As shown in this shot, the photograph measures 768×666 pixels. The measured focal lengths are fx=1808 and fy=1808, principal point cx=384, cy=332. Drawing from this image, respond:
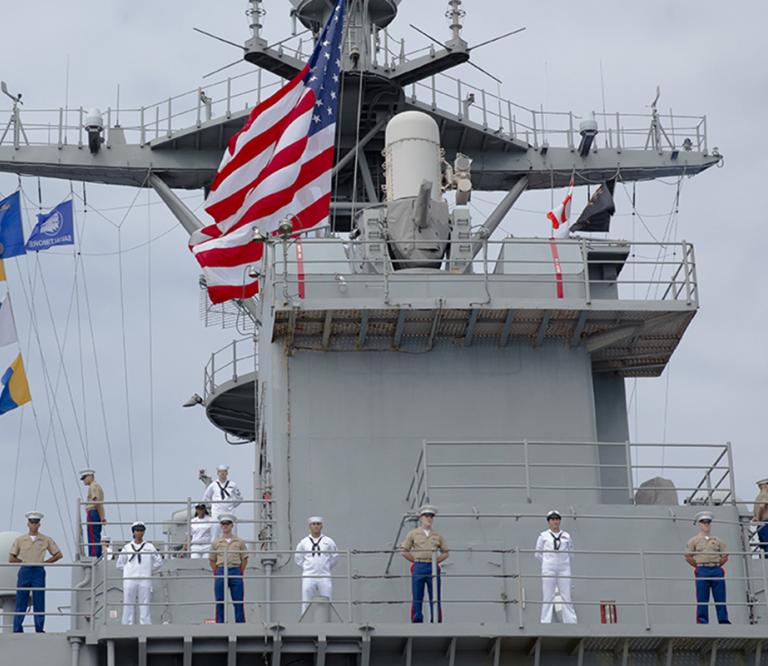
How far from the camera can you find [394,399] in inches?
934

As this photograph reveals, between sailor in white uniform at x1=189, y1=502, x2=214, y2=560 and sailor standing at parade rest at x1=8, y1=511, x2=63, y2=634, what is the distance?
5.82ft

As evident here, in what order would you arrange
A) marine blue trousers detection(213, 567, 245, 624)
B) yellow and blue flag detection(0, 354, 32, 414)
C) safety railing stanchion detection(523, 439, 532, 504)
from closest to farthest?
marine blue trousers detection(213, 567, 245, 624), safety railing stanchion detection(523, 439, 532, 504), yellow and blue flag detection(0, 354, 32, 414)

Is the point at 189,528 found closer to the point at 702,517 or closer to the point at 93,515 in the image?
the point at 93,515

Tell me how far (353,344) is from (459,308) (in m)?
1.52

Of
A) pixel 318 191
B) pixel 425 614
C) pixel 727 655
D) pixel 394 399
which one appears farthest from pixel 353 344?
pixel 727 655

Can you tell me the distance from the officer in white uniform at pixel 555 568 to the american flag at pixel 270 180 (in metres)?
6.91

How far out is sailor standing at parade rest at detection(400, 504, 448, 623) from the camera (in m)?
20.0

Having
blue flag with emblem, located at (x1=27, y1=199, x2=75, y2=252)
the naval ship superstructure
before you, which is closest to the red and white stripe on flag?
the naval ship superstructure

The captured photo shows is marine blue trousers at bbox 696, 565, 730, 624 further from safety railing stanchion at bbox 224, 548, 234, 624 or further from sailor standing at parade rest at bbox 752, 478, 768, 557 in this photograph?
safety railing stanchion at bbox 224, 548, 234, 624

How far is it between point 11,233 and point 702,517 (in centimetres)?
1158

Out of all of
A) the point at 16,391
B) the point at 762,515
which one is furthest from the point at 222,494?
the point at 762,515

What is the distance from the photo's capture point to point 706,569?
20.5 m

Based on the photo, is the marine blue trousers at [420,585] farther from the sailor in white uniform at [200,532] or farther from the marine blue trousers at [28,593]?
the marine blue trousers at [28,593]

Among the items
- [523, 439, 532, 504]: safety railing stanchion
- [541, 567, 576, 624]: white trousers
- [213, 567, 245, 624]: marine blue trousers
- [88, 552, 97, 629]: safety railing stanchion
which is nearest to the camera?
[88, 552, 97, 629]: safety railing stanchion
